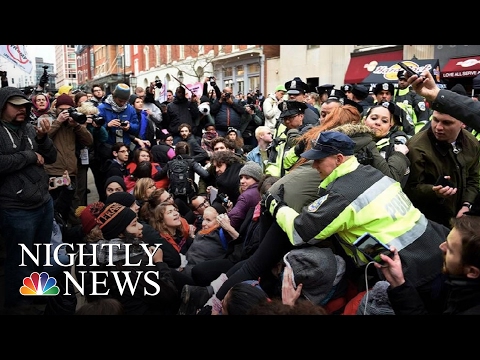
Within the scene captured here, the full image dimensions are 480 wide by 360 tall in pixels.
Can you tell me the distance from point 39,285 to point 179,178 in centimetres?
209

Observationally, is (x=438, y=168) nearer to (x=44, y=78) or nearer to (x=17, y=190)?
(x=17, y=190)

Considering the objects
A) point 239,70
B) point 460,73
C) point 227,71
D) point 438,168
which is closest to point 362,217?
point 438,168

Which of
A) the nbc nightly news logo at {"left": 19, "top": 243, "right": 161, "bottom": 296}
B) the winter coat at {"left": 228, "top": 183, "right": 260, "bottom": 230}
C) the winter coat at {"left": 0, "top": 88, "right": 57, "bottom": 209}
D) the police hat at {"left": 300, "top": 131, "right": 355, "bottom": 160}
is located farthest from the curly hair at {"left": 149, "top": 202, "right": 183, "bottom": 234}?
the police hat at {"left": 300, "top": 131, "right": 355, "bottom": 160}

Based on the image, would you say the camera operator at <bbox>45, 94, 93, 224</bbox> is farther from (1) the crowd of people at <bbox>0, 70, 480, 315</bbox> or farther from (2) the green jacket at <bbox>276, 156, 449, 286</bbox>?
(2) the green jacket at <bbox>276, 156, 449, 286</bbox>

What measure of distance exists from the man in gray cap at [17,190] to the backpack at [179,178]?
1579mm

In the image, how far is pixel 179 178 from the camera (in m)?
4.41

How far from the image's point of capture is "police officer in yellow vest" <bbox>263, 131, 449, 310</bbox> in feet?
6.17

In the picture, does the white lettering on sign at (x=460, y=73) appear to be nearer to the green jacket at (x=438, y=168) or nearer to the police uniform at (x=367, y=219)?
the green jacket at (x=438, y=168)

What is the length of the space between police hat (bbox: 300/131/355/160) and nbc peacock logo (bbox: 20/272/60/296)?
5.19 feet

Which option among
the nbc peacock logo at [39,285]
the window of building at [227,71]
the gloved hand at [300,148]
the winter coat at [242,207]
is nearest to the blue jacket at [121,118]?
the winter coat at [242,207]

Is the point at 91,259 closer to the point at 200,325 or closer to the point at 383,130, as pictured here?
the point at 200,325

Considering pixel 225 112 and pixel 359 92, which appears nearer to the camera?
pixel 359 92
